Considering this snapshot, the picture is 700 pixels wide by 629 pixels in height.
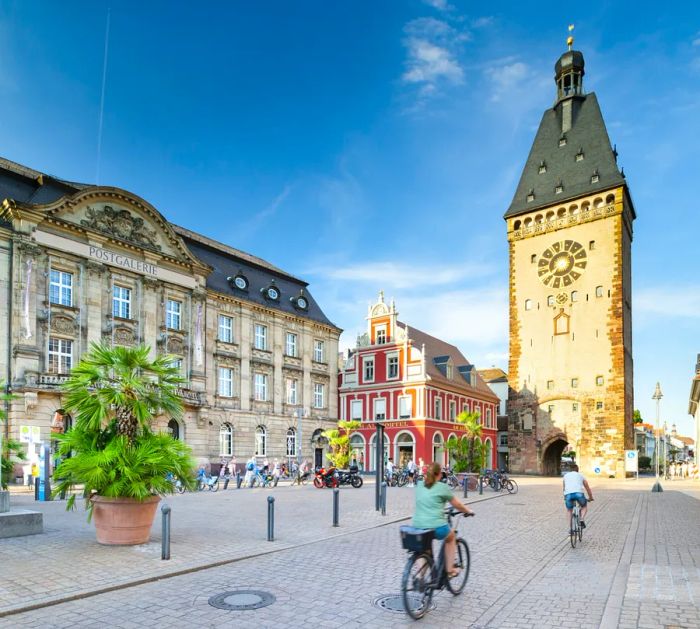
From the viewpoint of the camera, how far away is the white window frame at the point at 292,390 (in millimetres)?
44194

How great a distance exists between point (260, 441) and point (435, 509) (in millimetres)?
35267

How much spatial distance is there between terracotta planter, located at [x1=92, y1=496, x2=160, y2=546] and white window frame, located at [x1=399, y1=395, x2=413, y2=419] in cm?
3869

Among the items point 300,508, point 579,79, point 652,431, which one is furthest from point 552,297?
point 652,431

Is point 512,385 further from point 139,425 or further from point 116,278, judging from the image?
point 139,425

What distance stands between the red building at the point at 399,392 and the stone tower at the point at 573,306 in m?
5.59

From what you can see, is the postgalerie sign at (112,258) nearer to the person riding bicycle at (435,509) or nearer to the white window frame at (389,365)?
the white window frame at (389,365)

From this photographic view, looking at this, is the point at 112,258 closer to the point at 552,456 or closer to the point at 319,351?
the point at 319,351

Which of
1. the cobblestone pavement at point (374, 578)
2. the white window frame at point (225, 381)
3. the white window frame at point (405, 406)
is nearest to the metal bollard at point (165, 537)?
the cobblestone pavement at point (374, 578)

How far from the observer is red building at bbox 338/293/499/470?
48375mm

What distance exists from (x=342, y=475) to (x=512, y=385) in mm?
28536

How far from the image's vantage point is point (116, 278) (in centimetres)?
3309

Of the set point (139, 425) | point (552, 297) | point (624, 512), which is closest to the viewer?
point (139, 425)

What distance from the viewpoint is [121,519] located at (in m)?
11.1

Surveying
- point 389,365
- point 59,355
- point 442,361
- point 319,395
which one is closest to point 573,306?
point 442,361
